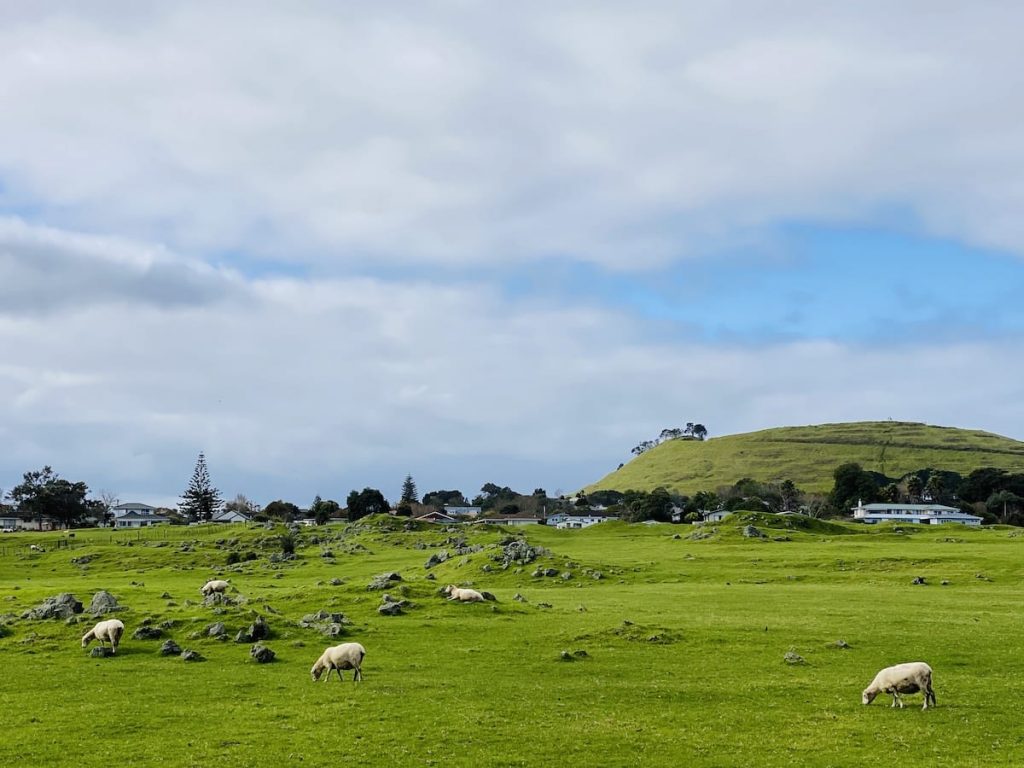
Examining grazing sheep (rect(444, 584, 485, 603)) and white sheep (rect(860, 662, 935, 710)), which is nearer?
white sheep (rect(860, 662, 935, 710))

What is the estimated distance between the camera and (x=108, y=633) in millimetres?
46438

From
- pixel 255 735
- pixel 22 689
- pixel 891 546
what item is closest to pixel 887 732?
pixel 255 735

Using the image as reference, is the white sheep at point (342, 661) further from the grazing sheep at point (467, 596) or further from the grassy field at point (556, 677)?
the grazing sheep at point (467, 596)

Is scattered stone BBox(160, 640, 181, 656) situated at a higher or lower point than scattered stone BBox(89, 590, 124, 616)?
lower

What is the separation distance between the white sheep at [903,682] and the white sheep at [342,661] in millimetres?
20106

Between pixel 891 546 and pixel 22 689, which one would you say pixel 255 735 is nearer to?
pixel 22 689

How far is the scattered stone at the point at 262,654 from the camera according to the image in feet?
142

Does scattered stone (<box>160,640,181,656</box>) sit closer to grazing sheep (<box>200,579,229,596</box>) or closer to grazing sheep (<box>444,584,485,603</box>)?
grazing sheep (<box>444,584,485,603</box>)

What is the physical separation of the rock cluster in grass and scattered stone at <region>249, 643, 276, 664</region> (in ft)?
58.0

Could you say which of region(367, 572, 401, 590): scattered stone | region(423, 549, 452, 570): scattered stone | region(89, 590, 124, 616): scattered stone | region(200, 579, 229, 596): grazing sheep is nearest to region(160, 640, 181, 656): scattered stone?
region(89, 590, 124, 616): scattered stone

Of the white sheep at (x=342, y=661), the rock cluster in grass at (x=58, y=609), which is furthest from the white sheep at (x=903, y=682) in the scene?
the rock cluster in grass at (x=58, y=609)

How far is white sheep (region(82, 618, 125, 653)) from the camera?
46.2 m

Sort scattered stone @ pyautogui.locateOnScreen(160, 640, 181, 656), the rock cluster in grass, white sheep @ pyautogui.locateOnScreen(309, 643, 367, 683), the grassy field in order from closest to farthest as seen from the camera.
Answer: the grassy field, white sheep @ pyautogui.locateOnScreen(309, 643, 367, 683), scattered stone @ pyautogui.locateOnScreen(160, 640, 181, 656), the rock cluster in grass

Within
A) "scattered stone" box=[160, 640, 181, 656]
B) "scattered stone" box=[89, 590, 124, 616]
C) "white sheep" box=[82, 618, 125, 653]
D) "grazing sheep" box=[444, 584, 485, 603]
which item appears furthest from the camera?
"grazing sheep" box=[444, 584, 485, 603]
